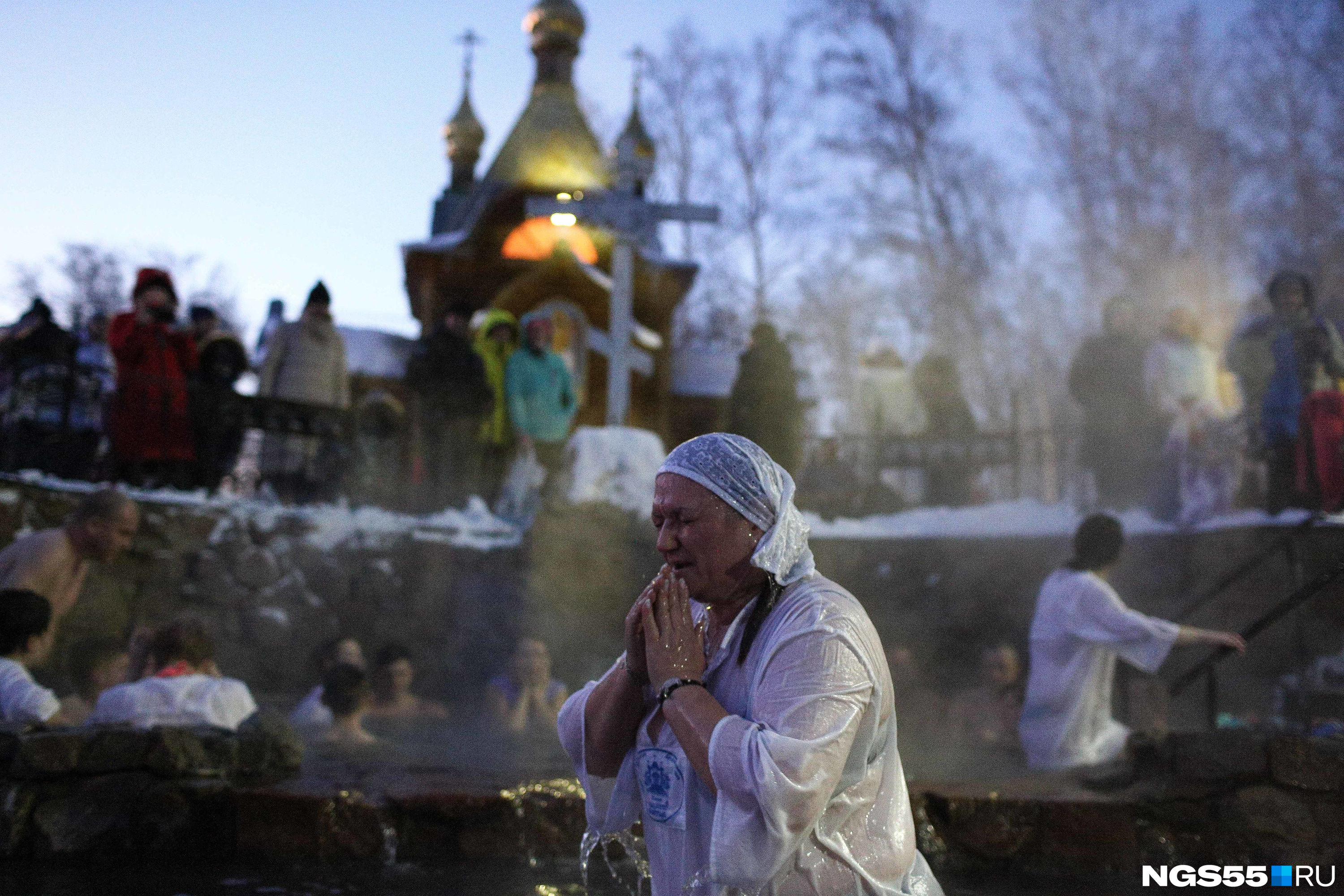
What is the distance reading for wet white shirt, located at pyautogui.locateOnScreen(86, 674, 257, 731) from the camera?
545 centimetres

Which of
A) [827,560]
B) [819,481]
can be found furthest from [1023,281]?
[827,560]

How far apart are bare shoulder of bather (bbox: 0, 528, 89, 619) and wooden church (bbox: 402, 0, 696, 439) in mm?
9284

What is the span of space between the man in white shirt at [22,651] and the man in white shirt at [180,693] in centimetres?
24

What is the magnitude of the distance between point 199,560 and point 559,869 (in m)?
5.85

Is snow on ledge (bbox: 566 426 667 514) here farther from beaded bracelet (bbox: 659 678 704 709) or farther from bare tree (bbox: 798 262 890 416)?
bare tree (bbox: 798 262 890 416)

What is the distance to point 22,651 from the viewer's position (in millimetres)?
5086

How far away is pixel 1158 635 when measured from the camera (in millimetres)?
5691

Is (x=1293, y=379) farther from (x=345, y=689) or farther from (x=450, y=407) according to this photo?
(x=345, y=689)

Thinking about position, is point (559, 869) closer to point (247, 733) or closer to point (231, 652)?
point (247, 733)

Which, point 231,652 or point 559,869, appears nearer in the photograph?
point 559,869

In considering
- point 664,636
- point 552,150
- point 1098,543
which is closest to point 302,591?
point 1098,543

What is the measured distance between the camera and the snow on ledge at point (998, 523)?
9266 mm

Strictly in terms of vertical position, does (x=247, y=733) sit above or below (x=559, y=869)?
above

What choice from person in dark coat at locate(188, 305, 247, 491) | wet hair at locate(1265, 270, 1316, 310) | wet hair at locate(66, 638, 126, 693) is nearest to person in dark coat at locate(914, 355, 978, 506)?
wet hair at locate(1265, 270, 1316, 310)
